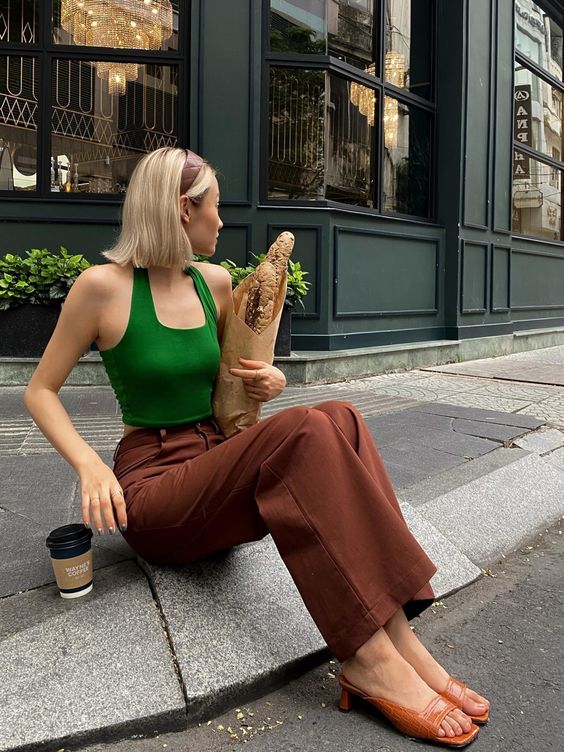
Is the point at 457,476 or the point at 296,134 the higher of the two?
the point at 296,134

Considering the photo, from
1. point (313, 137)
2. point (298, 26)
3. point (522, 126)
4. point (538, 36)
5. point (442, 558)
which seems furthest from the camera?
point (538, 36)

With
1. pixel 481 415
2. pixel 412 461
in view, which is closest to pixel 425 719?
pixel 412 461

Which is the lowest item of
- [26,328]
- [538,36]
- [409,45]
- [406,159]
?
[26,328]

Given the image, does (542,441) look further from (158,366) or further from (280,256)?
(158,366)

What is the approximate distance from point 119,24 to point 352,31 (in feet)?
8.94

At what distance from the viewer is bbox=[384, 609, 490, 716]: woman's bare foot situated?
1.87m

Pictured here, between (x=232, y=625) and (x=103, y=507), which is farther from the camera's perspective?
(x=232, y=625)

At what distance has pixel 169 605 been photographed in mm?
2143

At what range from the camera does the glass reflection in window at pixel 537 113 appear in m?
11.3

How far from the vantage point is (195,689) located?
6.15 ft

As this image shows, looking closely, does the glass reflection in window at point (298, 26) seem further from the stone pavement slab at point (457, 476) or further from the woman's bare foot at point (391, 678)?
the woman's bare foot at point (391, 678)

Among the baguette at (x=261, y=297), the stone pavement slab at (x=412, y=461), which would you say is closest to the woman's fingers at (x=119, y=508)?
the baguette at (x=261, y=297)

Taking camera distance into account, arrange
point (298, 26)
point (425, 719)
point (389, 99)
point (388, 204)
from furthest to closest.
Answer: point (389, 99) → point (388, 204) → point (298, 26) → point (425, 719)

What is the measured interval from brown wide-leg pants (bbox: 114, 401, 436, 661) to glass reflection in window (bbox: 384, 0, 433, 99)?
25.9ft
